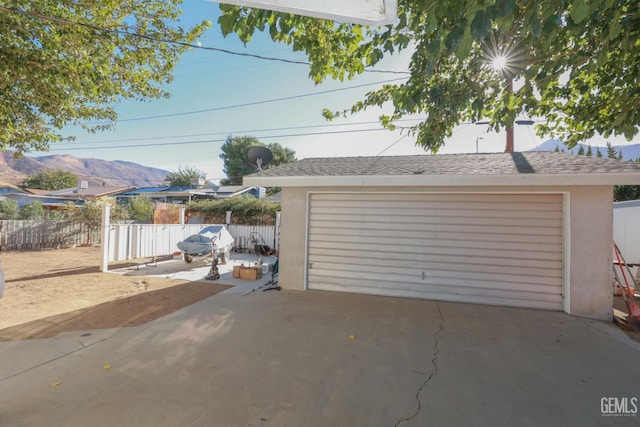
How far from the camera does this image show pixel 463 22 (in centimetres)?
225

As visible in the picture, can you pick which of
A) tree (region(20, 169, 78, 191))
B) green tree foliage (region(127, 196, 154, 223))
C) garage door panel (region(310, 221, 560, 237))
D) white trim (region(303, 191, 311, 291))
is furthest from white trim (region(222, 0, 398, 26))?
tree (region(20, 169, 78, 191))

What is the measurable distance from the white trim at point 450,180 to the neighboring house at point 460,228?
0.06ft

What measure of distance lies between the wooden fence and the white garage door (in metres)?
13.7

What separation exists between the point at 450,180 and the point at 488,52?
226 cm

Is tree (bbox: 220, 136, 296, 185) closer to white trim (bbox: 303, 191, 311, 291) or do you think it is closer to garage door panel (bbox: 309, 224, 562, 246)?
white trim (bbox: 303, 191, 311, 291)

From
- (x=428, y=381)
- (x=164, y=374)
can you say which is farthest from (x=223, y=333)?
(x=428, y=381)

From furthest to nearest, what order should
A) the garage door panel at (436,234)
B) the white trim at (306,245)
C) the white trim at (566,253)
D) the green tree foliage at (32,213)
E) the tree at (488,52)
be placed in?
1. the green tree foliage at (32,213)
2. the white trim at (306,245)
3. the garage door panel at (436,234)
4. the white trim at (566,253)
5. the tree at (488,52)

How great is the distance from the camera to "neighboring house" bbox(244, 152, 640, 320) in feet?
16.4

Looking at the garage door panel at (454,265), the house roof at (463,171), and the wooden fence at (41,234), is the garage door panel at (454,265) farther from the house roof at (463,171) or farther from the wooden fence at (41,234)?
the wooden fence at (41,234)

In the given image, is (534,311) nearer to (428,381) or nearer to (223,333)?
(428,381)

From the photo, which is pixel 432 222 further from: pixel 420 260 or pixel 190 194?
pixel 190 194

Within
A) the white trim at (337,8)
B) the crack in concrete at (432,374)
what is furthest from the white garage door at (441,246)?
the white trim at (337,8)

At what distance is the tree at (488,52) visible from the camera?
89.8 inches

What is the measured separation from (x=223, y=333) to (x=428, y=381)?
2891mm
